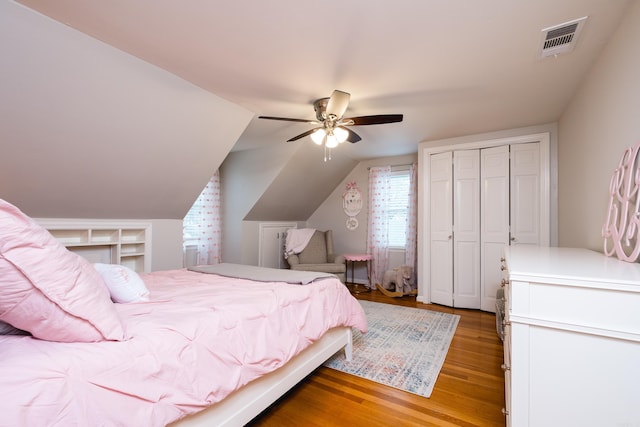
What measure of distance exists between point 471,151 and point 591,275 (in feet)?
10.1

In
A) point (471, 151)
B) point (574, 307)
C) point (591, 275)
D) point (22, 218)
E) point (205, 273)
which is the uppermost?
point (471, 151)

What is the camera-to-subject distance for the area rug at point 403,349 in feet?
7.00

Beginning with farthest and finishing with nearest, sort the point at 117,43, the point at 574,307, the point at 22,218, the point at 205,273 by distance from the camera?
the point at 205,273, the point at 117,43, the point at 574,307, the point at 22,218

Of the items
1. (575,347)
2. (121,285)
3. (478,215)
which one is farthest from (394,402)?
(478,215)

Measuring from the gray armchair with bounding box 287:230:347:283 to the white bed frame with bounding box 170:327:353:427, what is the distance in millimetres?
2408

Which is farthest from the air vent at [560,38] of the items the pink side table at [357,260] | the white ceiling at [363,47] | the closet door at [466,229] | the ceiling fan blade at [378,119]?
the pink side table at [357,260]

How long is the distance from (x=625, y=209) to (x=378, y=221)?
3585mm

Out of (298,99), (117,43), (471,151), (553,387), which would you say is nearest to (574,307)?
(553,387)

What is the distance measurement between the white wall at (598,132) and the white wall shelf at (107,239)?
167 inches

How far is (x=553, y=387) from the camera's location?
112 cm

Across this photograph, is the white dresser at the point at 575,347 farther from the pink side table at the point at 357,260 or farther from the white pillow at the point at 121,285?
the pink side table at the point at 357,260

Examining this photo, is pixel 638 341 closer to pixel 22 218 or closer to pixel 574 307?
pixel 574 307

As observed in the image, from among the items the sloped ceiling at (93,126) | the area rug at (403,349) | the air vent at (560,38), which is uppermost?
the air vent at (560,38)

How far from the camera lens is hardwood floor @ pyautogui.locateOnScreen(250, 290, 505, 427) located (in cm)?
168
